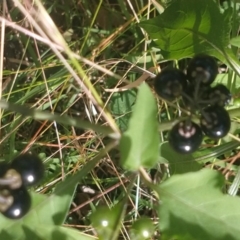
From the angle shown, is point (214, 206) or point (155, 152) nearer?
point (155, 152)

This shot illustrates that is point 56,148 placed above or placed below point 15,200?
below

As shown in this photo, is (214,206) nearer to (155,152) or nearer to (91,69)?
(155,152)

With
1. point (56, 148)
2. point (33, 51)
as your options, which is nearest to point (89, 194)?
point (56, 148)

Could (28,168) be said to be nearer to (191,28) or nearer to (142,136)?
(142,136)

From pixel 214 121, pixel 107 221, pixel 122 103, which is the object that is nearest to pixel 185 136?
pixel 214 121

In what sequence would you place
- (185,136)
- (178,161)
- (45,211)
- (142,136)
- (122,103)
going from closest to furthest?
1. (142,136)
2. (185,136)
3. (45,211)
4. (178,161)
5. (122,103)
